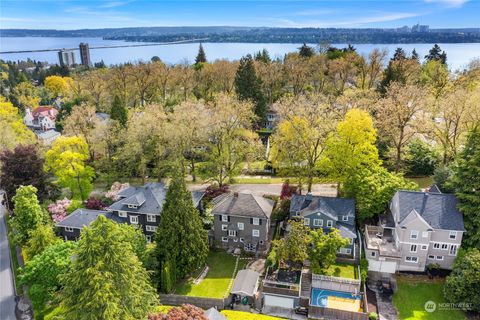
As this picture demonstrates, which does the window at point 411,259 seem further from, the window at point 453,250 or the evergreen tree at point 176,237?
the evergreen tree at point 176,237

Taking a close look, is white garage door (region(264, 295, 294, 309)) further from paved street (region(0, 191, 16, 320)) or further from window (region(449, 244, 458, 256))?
paved street (region(0, 191, 16, 320))

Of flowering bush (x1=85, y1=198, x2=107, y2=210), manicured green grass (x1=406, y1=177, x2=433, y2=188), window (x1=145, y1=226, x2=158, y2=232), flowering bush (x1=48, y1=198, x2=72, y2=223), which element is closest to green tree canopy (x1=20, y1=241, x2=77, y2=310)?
window (x1=145, y1=226, x2=158, y2=232)

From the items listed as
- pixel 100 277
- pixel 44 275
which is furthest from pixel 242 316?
pixel 44 275

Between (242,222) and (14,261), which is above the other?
(242,222)

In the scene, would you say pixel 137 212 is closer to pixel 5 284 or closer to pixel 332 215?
pixel 5 284

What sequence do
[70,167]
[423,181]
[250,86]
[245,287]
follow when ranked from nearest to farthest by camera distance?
[245,287] → [70,167] → [423,181] → [250,86]

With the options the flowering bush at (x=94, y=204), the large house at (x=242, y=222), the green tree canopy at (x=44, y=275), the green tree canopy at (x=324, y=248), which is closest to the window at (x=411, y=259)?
the green tree canopy at (x=324, y=248)

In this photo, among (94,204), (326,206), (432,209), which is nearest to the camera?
(432,209)
